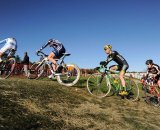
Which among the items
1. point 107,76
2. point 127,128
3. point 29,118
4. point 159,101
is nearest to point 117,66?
point 107,76

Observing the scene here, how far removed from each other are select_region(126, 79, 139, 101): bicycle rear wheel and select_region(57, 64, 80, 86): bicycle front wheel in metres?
2.68

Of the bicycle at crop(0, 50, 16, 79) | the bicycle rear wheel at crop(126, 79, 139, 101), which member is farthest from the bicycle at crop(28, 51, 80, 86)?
the bicycle rear wheel at crop(126, 79, 139, 101)

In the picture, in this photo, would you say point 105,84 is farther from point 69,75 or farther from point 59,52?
point 59,52

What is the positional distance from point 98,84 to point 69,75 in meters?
1.48

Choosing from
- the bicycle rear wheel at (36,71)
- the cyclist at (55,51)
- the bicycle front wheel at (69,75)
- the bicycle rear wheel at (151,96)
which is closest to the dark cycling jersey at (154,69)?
the bicycle rear wheel at (151,96)

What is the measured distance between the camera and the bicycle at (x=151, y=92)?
1289 centimetres

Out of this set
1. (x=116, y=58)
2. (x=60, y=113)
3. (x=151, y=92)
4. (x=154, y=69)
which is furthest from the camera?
(x=151, y=92)

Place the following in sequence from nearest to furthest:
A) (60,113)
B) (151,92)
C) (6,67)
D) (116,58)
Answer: (60,113) < (116,58) < (6,67) < (151,92)

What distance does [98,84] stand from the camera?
38.5 feet

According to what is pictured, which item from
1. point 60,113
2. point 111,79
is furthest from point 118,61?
point 60,113

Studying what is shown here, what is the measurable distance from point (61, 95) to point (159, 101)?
583cm

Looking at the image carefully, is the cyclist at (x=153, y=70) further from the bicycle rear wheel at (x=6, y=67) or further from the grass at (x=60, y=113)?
the bicycle rear wheel at (x=6, y=67)

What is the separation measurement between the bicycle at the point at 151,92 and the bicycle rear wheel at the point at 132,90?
0.78 m

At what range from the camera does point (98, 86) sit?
459 inches
